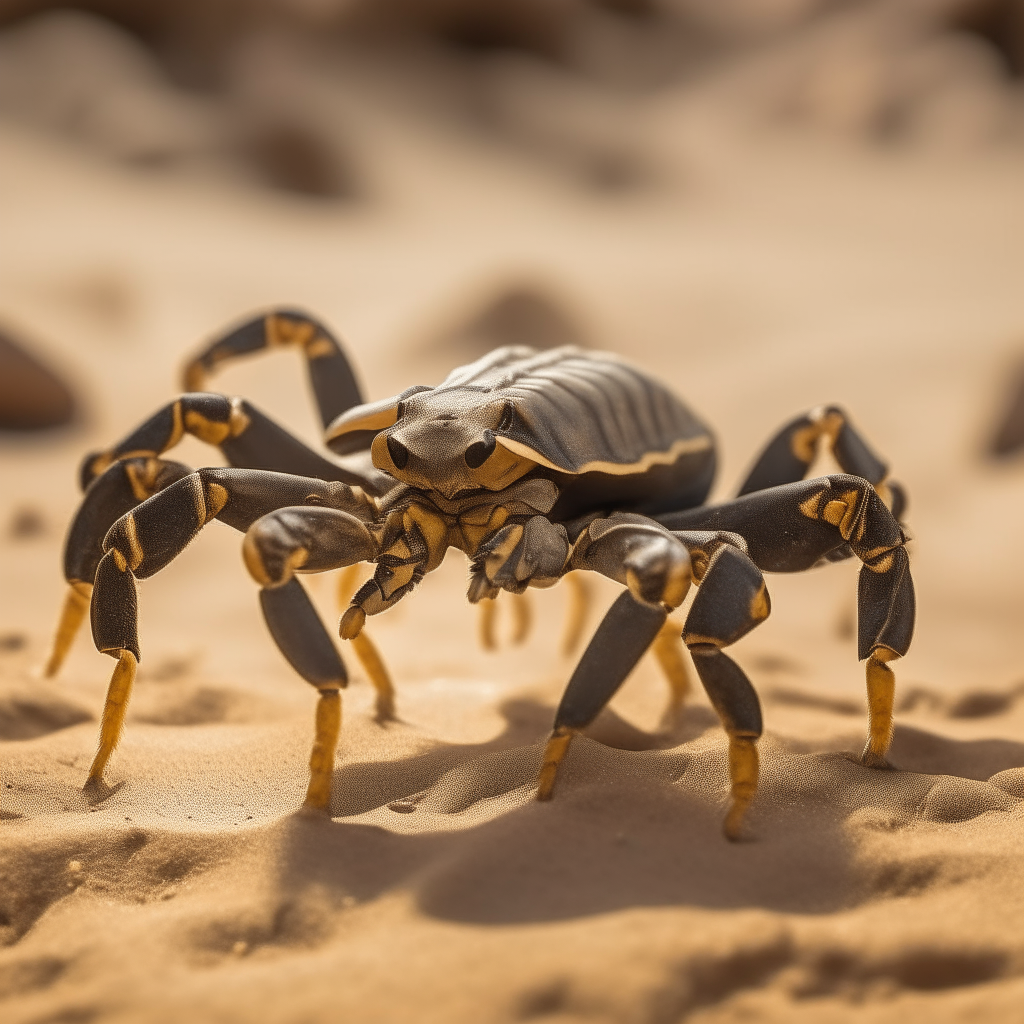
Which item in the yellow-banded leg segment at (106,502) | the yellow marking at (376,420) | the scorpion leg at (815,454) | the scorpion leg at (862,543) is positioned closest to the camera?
the scorpion leg at (862,543)

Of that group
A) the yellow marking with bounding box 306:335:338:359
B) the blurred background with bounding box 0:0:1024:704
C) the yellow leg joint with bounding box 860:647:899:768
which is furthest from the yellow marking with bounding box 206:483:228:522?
the yellow leg joint with bounding box 860:647:899:768

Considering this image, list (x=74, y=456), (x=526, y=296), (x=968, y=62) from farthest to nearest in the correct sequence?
(x=968, y=62)
(x=526, y=296)
(x=74, y=456)

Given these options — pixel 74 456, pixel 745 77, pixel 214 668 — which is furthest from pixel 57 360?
pixel 745 77

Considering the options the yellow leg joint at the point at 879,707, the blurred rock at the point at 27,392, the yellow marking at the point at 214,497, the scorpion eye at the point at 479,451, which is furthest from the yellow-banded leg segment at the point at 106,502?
the blurred rock at the point at 27,392

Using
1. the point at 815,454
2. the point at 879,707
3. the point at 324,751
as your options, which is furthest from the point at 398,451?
the point at 815,454

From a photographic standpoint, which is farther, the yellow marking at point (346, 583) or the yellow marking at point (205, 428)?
the yellow marking at point (346, 583)

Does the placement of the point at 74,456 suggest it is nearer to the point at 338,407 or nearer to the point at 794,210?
the point at 338,407

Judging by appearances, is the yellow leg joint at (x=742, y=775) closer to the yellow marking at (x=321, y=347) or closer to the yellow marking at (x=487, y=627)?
the yellow marking at (x=487, y=627)

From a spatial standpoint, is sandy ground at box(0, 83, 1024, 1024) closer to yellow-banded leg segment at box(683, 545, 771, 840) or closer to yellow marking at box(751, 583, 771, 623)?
yellow-banded leg segment at box(683, 545, 771, 840)

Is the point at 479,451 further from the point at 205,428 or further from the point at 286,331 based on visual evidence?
the point at 286,331
